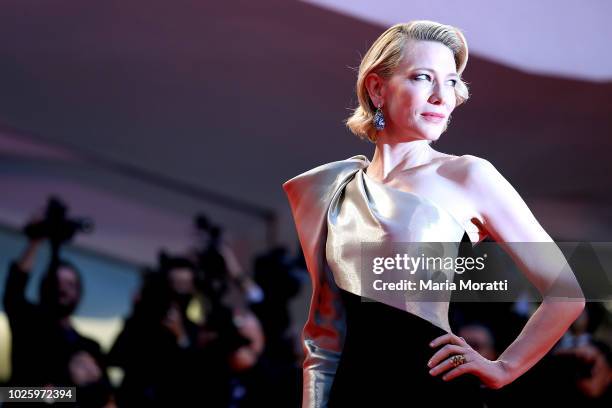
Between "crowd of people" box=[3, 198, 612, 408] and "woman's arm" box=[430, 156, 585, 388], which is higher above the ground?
"crowd of people" box=[3, 198, 612, 408]

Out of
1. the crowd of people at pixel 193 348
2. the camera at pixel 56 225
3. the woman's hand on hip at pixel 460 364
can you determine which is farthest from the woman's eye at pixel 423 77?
the camera at pixel 56 225

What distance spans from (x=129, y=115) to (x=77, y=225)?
28.4 inches

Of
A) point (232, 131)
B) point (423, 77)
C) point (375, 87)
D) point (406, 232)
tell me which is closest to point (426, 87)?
point (423, 77)

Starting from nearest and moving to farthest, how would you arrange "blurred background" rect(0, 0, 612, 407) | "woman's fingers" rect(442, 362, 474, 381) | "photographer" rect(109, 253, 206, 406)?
"woman's fingers" rect(442, 362, 474, 381), "blurred background" rect(0, 0, 612, 407), "photographer" rect(109, 253, 206, 406)

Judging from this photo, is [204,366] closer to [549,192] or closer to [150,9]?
[150,9]

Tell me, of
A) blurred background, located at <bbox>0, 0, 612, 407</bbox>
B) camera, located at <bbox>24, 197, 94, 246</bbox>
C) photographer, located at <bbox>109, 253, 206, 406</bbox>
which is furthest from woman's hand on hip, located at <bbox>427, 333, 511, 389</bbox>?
camera, located at <bbox>24, 197, 94, 246</bbox>

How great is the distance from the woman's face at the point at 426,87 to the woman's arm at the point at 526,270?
128 millimetres

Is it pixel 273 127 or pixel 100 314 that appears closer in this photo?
pixel 273 127

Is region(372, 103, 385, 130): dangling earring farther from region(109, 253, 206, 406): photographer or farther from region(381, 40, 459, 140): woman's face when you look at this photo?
region(109, 253, 206, 406): photographer

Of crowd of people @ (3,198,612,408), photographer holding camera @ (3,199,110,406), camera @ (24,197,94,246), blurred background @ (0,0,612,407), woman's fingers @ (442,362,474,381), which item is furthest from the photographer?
camera @ (24,197,94,246)

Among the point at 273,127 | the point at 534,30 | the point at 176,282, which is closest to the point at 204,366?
the point at 176,282

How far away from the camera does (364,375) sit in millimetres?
1486

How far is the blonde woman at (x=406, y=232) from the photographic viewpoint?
1.47 m

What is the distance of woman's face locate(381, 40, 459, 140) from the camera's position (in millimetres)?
1562
